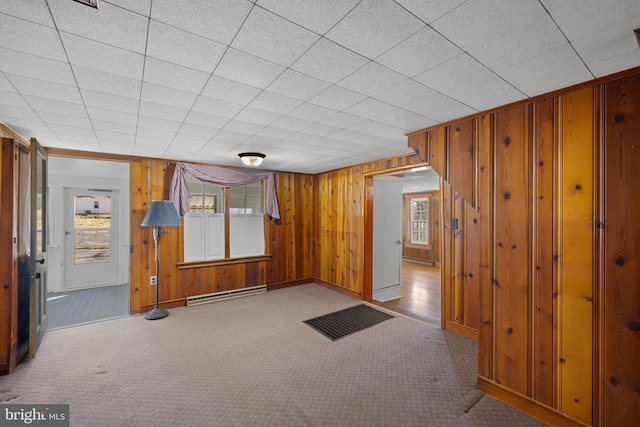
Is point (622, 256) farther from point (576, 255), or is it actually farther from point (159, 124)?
point (159, 124)

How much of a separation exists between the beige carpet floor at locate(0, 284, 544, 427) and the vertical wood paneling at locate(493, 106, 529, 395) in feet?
1.19

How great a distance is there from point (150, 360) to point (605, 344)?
3632 mm


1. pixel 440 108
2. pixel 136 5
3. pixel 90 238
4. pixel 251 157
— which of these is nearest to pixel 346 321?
pixel 251 157

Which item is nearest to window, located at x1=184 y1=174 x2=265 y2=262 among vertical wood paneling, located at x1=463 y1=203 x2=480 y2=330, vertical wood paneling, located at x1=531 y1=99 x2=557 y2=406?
vertical wood paneling, located at x1=463 y1=203 x2=480 y2=330

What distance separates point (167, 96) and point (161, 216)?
2.17 metres

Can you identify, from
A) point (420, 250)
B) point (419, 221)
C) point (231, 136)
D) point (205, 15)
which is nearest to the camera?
point (205, 15)

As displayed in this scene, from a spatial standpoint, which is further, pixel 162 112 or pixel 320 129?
pixel 320 129

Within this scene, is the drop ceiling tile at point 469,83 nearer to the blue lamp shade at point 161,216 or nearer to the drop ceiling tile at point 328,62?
the drop ceiling tile at point 328,62

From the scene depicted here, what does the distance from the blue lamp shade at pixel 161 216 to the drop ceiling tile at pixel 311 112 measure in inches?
94.3

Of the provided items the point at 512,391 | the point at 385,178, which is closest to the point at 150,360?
the point at 512,391

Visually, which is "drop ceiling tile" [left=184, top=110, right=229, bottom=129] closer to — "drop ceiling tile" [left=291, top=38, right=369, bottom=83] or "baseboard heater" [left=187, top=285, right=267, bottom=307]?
"drop ceiling tile" [left=291, top=38, right=369, bottom=83]

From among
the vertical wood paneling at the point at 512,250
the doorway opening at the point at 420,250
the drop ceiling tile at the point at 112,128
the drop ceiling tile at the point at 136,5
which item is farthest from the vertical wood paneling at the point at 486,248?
the drop ceiling tile at the point at 112,128

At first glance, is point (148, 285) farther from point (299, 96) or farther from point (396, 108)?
point (396, 108)

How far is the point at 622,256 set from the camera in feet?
5.39
